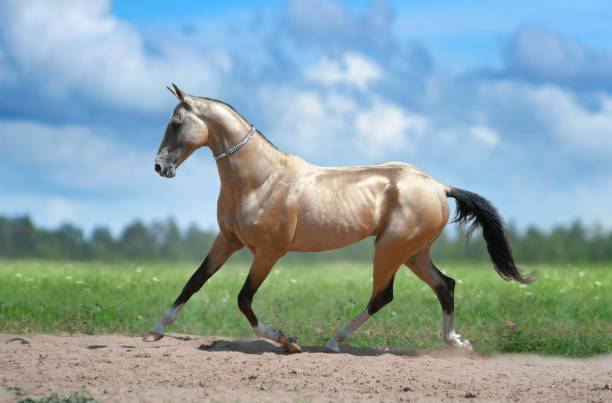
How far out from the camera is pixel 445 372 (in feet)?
26.1

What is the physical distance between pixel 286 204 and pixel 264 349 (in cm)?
150

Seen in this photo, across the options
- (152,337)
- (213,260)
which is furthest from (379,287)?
(152,337)

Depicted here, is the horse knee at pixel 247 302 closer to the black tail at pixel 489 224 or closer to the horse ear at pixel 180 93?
the horse ear at pixel 180 93

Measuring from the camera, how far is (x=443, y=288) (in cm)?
909

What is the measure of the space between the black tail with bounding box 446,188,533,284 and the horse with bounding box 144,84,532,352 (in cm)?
42

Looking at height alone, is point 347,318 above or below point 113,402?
above

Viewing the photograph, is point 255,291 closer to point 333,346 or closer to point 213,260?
point 213,260

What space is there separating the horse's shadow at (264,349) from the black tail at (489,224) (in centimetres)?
135

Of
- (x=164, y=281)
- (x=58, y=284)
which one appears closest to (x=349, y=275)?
(x=164, y=281)

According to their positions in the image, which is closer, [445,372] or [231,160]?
[445,372]

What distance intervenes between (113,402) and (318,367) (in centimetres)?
192

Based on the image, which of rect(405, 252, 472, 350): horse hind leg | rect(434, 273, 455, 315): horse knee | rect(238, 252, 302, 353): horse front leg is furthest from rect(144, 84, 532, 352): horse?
rect(434, 273, 455, 315): horse knee

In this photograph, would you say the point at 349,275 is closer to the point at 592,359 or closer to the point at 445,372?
the point at 592,359

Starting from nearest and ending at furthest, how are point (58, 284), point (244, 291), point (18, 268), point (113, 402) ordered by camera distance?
1. point (113, 402)
2. point (244, 291)
3. point (58, 284)
4. point (18, 268)
